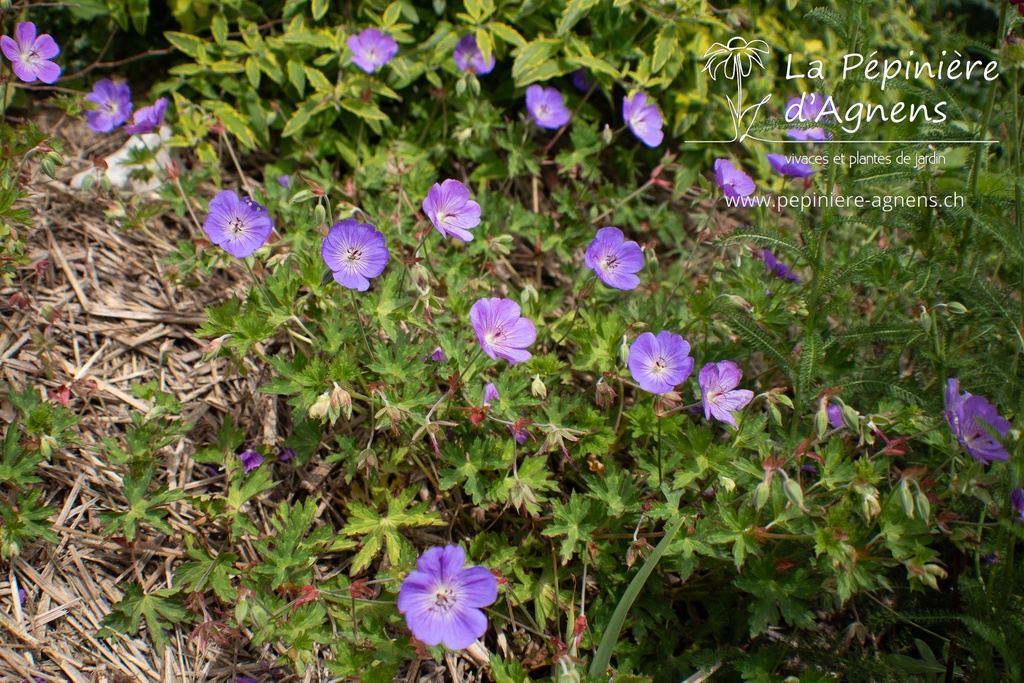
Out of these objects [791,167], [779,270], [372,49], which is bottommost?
[779,270]

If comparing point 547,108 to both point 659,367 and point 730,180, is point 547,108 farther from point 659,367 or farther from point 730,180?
point 659,367

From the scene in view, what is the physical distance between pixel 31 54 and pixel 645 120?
89.2 inches

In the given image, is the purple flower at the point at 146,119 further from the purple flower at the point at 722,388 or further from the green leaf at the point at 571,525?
the purple flower at the point at 722,388

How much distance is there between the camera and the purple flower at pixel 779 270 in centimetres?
269

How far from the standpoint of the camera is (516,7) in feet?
10.4

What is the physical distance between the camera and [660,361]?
7.18 ft

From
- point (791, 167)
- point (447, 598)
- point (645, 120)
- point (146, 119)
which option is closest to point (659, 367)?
point (447, 598)

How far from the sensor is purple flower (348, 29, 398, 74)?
304 centimetres

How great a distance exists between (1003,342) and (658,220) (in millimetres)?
1358

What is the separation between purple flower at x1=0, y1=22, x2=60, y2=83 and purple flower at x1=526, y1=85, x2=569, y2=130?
1.73m

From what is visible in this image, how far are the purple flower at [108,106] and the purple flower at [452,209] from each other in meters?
1.53

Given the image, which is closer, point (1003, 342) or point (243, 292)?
point (1003, 342)

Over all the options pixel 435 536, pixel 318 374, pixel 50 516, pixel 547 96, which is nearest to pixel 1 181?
pixel 50 516

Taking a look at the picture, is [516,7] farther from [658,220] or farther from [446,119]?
[658,220]
